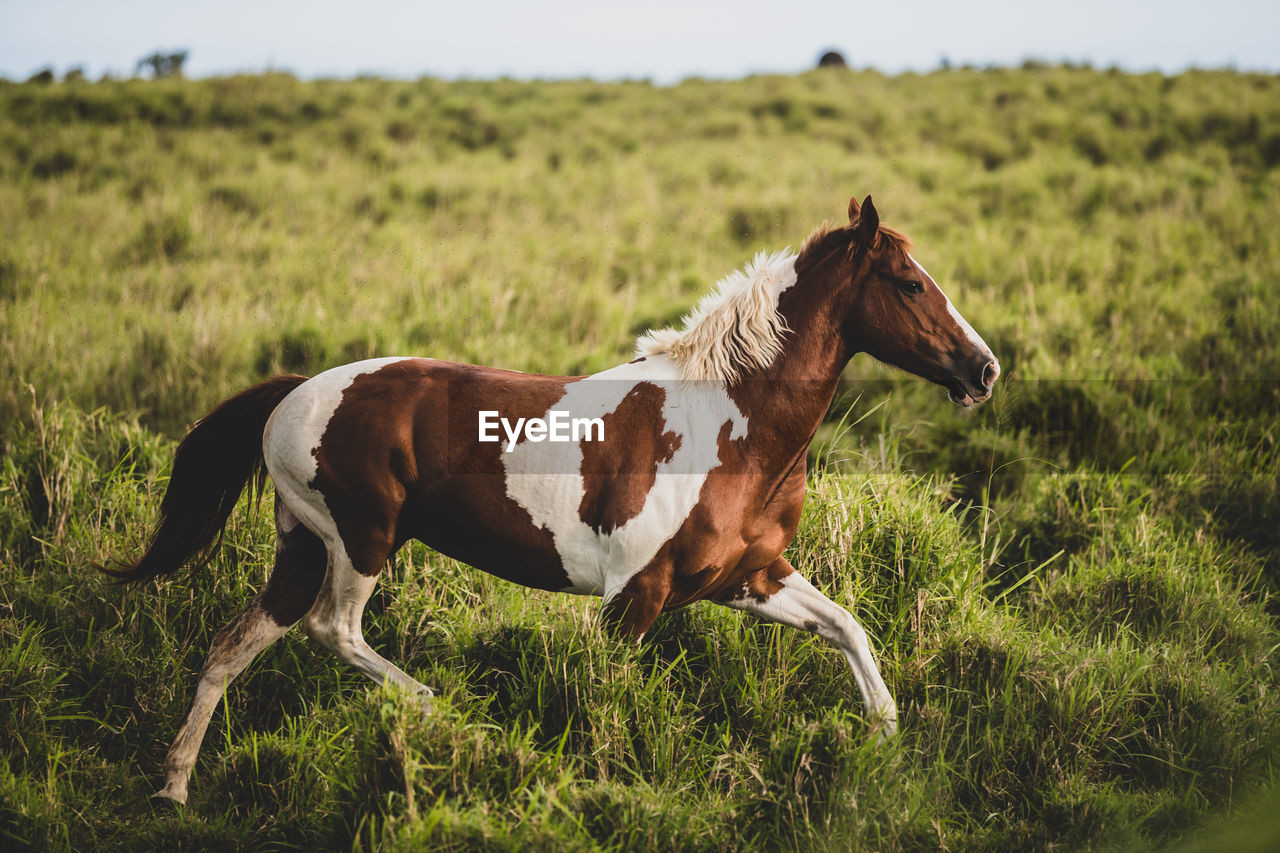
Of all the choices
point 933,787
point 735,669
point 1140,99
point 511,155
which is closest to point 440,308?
point 735,669

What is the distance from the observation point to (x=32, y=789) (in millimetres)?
2848

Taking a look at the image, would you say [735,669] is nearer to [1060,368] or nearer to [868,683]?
[868,683]

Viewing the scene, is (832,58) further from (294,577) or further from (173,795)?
(173,795)

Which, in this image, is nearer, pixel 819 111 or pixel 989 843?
pixel 989 843

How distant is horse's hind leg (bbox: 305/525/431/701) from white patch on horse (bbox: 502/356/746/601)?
1.73 feet

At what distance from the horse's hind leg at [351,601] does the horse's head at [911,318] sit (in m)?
1.87

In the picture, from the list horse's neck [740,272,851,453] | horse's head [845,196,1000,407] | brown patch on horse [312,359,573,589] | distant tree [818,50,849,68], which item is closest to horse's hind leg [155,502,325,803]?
brown patch on horse [312,359,573,589]

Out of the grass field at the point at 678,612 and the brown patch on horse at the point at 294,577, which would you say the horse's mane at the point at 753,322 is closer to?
the grass field at the point at 678,612

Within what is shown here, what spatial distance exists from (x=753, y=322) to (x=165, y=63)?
1989 cm

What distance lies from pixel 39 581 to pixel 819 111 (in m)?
15.5

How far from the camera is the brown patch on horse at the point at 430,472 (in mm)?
2900

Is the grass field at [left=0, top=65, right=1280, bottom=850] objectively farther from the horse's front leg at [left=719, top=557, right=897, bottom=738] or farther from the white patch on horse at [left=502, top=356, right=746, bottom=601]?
the white patch on horse at [left=502, top=356, right=746, bottom=601]

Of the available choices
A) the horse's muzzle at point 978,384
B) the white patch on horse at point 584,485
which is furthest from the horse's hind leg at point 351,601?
the horse's muzzle at point 978,384

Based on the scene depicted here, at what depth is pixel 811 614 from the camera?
3195 millimetres
